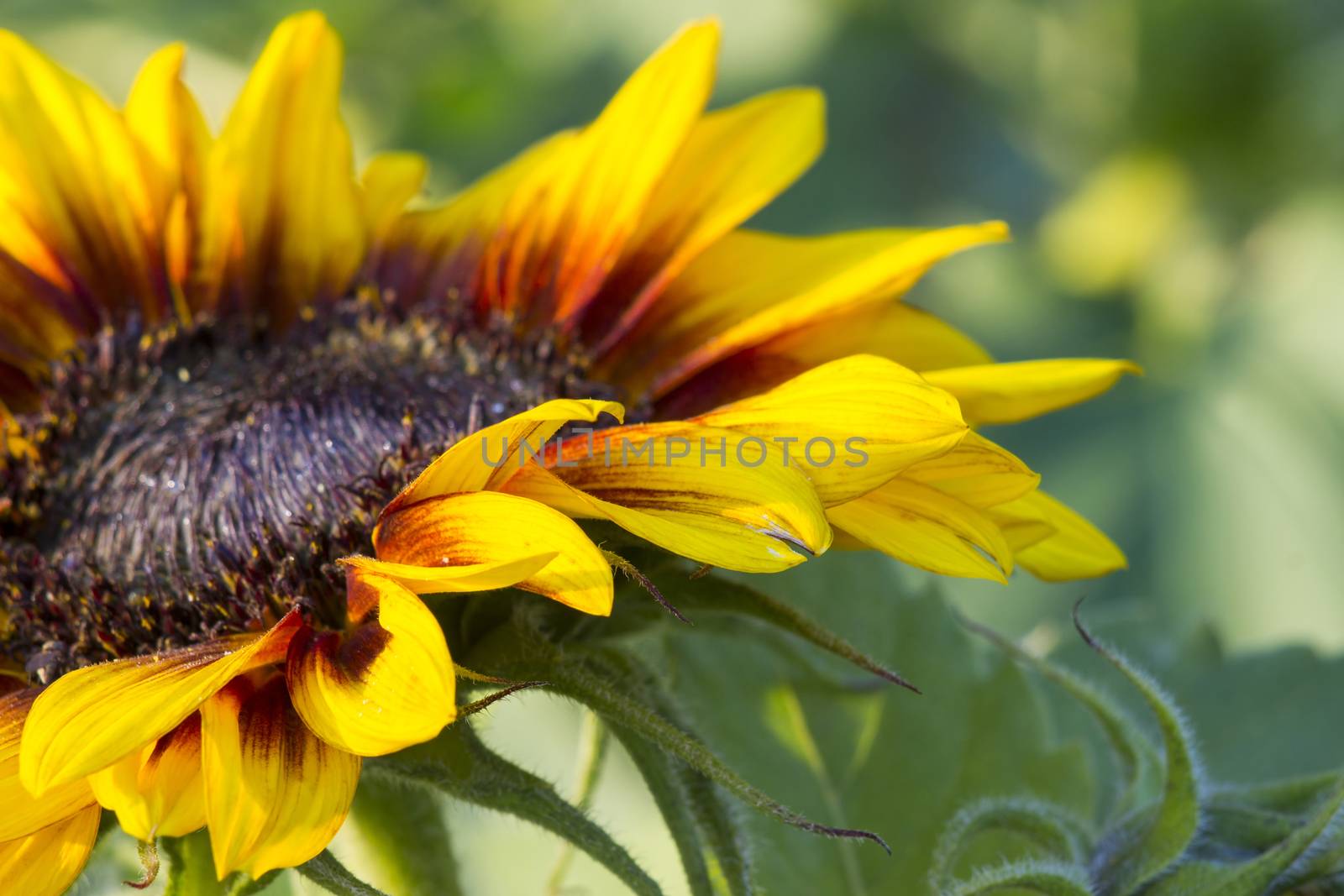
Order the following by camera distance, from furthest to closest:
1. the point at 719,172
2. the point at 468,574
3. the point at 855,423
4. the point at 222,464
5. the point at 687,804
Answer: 1. the point at 719,172
2. the point at 222,464
3. the point at 687,804
4. the point at 855,423
5. the point at 468,574

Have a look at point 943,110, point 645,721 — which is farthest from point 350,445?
point 943,110

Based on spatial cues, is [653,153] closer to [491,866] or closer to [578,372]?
[578,372]

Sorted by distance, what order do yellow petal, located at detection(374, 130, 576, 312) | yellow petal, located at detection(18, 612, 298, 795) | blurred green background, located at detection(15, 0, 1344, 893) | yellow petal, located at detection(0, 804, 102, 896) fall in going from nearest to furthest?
yellow petal, located at detection(18, 612, 298, 795), yellow petal, located at detection(0, 804, 102, 896), yellow petal, located at detection(374, 130, 576, 312), blurred green background, located at detection(15, 0, 1344, 893)

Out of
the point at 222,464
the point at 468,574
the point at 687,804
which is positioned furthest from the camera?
the point at 222,464

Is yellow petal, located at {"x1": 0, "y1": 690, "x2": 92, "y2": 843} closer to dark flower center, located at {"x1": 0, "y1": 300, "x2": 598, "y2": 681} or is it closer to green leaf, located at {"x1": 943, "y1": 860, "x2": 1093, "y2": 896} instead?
dark flower center, located at {"x1": 0, "y1": 300, "x2": 598, "y2": 681}

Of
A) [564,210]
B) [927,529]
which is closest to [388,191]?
[564,210]

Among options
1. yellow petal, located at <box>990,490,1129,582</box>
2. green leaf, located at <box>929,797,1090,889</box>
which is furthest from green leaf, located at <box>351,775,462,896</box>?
yellow petal, located at <box>990,490,1129,582</box>

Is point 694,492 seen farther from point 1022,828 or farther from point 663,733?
point 1022,828
